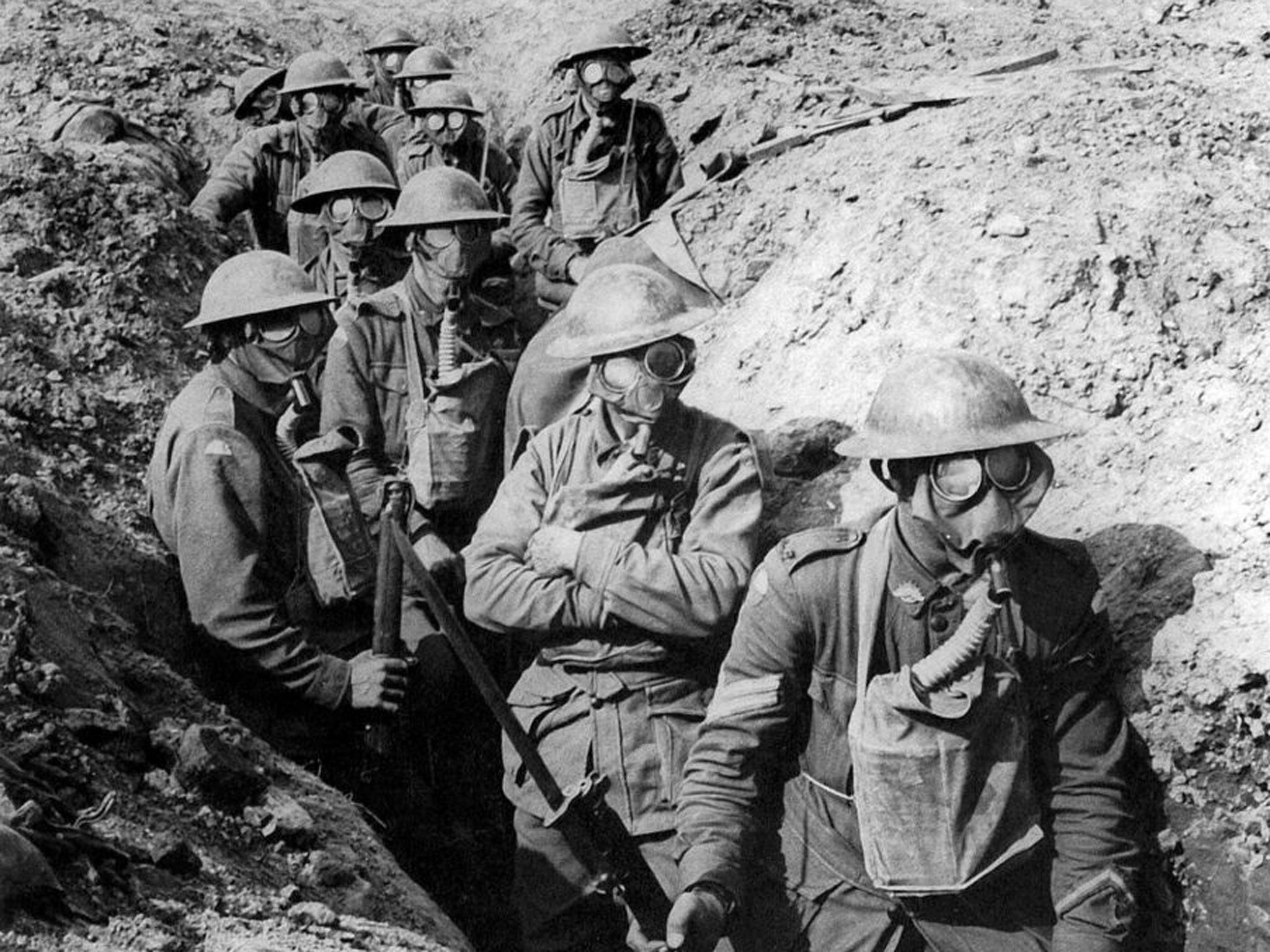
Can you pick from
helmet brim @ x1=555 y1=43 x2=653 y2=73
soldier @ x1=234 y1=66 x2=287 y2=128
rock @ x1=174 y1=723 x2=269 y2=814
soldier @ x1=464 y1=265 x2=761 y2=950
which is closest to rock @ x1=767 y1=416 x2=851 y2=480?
soldier @ x1=464 y1=265 x2=761 y2=950

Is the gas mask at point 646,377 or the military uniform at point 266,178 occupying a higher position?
the gas mask at point 646,377

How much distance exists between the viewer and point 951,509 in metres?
4.62

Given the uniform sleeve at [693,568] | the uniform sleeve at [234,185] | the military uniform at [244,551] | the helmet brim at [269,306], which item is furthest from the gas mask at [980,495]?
the uniform sleeve at [234,185]

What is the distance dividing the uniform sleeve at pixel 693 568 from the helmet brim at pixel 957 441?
0.86 metres

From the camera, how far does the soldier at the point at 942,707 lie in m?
4.63

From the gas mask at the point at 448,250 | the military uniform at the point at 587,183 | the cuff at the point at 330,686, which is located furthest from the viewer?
the military uniform at the point at 587,183

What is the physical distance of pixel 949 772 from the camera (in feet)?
15.3

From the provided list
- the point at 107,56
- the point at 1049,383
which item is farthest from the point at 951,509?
the point at 107,56

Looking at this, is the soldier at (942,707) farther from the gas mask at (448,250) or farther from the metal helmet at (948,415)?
the gas mask at (448,250)

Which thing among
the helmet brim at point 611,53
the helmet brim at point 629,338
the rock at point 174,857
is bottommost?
the rock at point 174,857

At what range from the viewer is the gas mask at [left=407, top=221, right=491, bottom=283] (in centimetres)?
760

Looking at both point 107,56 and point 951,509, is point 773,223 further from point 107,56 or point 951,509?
point 107,56

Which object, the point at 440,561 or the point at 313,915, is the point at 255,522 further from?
the point at 313,915

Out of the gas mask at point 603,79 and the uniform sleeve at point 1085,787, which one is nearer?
the uniform sleeve at point 1085,787
